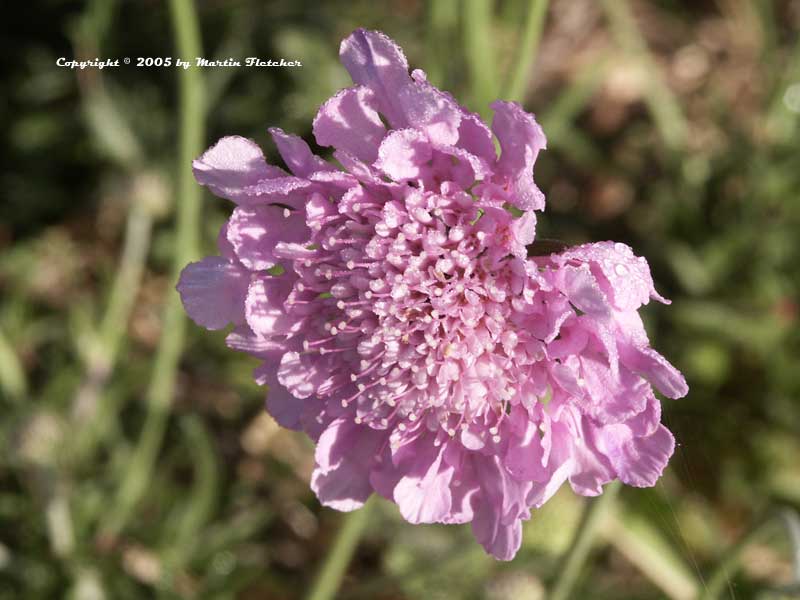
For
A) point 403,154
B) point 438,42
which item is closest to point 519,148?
point 403,154

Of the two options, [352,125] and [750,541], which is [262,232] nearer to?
[352,125]

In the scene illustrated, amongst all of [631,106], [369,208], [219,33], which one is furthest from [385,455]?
[631,106]

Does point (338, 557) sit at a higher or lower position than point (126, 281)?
higher

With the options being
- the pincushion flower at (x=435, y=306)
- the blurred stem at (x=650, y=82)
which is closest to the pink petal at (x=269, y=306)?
the pincushion flower at (x=435, y=306)

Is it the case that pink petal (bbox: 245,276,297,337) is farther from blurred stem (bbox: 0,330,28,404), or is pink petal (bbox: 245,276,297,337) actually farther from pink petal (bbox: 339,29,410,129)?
blurred stem (bbox: 0,330,28,404)

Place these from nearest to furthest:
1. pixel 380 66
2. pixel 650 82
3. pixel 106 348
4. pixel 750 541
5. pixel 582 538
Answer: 1. pixel 380 66
2. pixel 582 538
3. pixel 750 541
4. pixel 106 348
5. pixel 650 82

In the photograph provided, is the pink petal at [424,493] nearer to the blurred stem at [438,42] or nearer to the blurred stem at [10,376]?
the blurred stem at [438,42]
